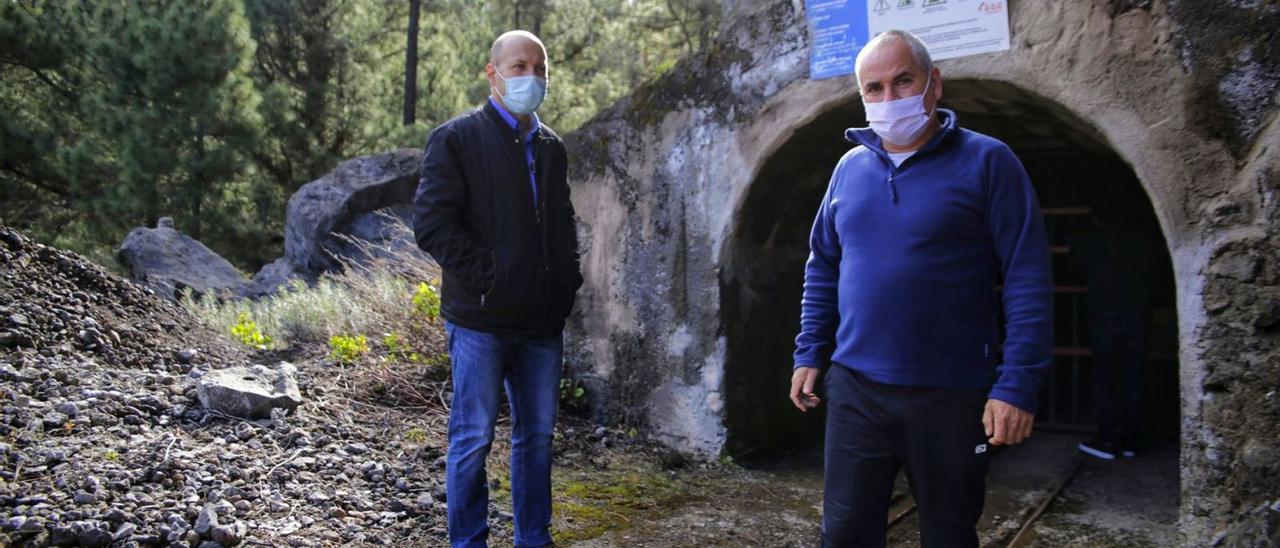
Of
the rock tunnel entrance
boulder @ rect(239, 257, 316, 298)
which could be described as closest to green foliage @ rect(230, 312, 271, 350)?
boulder @ rect(239, 257, 316, 298)

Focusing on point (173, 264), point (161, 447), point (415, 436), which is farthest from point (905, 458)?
point (173, 264)

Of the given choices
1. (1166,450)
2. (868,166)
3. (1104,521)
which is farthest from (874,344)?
(1166,450)

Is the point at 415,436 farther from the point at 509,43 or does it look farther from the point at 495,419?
the point at 509,43

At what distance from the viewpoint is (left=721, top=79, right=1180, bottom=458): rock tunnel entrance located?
16.3 feet

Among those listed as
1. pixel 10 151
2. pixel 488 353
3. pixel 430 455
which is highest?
pixel 10 151

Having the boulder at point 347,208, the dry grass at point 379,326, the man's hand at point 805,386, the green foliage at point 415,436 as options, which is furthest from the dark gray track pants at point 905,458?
the boulder at point 347,208

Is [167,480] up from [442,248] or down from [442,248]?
down

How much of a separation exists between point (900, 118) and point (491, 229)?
1.46 meters

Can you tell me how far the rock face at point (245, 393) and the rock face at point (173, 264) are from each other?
606cm

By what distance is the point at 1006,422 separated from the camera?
2291 millimetres

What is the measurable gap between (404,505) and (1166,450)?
4.69 m

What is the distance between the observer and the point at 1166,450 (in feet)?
19.8

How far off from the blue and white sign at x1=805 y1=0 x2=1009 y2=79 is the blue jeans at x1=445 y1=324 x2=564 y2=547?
216cm

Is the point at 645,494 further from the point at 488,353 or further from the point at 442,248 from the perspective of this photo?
the point at 442,248
